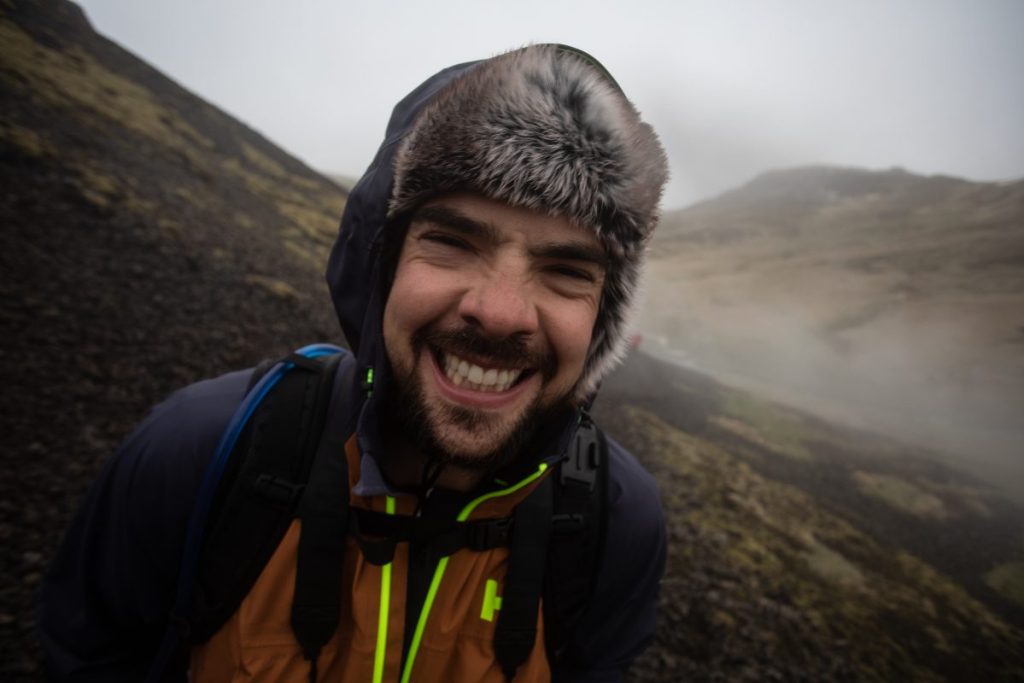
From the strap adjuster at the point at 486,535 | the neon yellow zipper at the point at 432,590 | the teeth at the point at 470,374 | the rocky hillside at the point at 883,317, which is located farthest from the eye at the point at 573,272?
the rocky hillside at the point at 883,317

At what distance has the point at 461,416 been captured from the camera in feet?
6.01

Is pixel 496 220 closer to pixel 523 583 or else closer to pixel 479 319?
pixel 479 319

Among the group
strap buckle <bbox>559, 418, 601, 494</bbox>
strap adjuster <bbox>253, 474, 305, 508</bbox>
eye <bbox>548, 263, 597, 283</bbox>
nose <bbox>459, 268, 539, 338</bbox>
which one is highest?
eye <bbox>548, 263, 597, 283</bbox>

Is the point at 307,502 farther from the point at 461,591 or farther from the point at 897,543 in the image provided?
the point at 897,543

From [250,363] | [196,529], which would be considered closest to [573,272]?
[196,529]

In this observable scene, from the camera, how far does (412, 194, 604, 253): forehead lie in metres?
1.85

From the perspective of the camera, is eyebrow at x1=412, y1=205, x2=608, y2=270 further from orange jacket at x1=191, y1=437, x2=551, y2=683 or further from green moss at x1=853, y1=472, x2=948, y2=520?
green moss at x1=853, y1=472, x2=948, y2=520

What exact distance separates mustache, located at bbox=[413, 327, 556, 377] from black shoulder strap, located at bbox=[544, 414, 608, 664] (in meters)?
0.75

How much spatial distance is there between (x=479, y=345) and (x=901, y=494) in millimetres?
20000

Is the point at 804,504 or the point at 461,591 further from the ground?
the point at 461,591

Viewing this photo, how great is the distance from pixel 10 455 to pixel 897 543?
17761 millimetres

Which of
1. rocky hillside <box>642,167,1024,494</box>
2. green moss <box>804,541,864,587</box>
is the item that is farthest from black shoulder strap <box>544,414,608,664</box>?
rocky hillside <box>642,167,1024,494</box>

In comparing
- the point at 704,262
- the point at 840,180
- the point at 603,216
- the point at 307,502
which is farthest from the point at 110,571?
the point at 840,180

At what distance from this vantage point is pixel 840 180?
126 m
